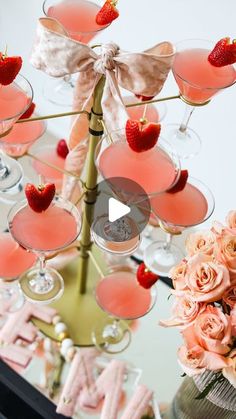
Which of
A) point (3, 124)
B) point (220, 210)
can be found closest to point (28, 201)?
point (3, 124)

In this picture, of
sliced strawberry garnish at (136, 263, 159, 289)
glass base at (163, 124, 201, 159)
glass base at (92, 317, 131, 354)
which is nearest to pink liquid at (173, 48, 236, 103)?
glass base at (163, 124, 201, 159)

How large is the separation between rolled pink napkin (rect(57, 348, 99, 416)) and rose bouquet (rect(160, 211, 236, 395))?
18.8 inches

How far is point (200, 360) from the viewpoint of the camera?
0.97 m

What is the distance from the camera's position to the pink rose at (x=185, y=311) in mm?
991

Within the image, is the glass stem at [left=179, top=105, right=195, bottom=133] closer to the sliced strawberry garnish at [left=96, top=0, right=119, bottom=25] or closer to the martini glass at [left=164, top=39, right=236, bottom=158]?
the martini glass at [left=164, top=39, right=236, bottom=158]

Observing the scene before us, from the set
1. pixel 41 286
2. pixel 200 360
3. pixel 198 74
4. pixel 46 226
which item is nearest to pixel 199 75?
pixel 198 74

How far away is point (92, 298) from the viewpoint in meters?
1.61

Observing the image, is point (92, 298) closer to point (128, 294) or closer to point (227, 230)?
point (128, 294)

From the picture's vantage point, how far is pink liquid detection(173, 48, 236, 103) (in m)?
1.10

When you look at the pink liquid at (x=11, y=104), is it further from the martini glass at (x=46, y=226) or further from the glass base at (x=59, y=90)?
the glass base at (x=59, y=90)

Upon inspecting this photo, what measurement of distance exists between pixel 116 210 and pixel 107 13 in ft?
1.19

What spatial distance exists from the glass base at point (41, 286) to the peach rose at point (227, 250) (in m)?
0.53

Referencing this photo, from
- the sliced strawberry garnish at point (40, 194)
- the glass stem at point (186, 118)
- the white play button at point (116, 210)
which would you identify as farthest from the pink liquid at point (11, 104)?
the glass stem at point (186, 118)

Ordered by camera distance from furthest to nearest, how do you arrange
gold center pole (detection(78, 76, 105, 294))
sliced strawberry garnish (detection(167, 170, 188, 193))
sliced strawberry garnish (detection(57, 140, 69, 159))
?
sliced strawberry garnish (detection(57, 140, 69, 159))
sliced strawberry garnish (detection(167, 170, 188, 193))
gold center pole (detection(78, 76, 105, 294))
